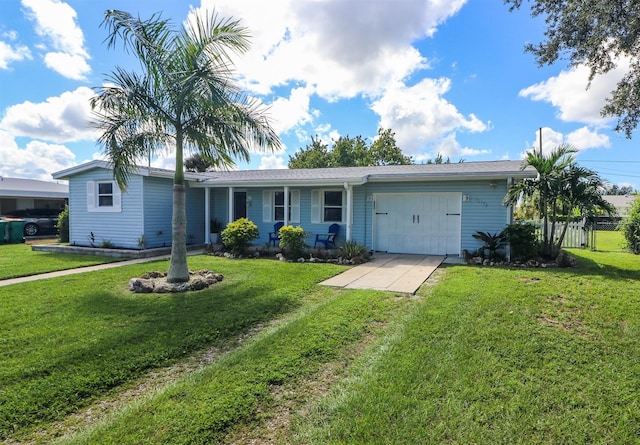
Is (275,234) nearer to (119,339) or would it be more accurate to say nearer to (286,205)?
(286,205)

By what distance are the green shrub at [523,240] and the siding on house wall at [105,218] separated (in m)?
11.2

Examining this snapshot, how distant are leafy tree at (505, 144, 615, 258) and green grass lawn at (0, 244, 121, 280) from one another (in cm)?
1173

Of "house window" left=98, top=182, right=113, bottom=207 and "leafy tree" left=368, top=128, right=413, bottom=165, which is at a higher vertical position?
"leafy tree" left=368, top=128, right=413, bottom=165

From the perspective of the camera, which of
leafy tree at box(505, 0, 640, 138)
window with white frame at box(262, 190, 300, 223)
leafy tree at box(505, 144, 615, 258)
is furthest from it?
window with white frame at box(262, 190, 300, 223)

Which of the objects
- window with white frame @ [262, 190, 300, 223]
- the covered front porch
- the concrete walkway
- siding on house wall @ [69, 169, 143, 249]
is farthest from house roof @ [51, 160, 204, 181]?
the concrete walkway

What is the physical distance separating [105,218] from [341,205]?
27.1 feet

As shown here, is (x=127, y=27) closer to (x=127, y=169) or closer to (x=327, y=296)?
(x=127, y=169)

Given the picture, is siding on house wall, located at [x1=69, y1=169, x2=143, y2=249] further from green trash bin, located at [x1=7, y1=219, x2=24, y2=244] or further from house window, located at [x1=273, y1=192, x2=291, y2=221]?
green trash bin, located at [x1=7, y1=219, x2=24, y2=244]

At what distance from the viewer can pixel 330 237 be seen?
1205 centimetres

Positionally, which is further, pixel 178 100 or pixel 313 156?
pixel 313 156

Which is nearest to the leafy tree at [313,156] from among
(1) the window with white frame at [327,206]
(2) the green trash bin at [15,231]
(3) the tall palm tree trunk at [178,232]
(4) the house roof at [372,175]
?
(4) the house roof at [372,175]

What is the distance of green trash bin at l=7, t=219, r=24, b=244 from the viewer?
15.4 meters

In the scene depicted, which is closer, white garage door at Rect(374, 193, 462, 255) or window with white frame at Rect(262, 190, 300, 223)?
white garage door at Rect(374, 193, 462, 255)

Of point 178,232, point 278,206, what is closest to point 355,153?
point 278,206
